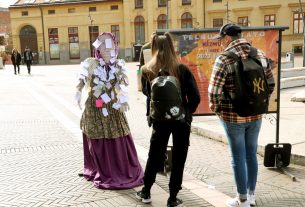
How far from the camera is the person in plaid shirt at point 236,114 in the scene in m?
3.76

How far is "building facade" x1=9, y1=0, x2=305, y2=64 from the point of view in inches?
1870

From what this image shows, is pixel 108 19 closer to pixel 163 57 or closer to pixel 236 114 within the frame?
pixel 163 57

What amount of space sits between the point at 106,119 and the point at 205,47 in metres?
1.71

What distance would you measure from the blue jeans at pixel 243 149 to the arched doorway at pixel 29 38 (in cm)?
5104

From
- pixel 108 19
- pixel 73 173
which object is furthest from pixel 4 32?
pixel 73 173

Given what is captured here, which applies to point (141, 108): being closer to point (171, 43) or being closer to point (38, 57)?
point (171, 43)

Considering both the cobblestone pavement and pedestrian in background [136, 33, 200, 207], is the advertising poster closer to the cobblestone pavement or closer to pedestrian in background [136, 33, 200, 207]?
the cobblestone pavement

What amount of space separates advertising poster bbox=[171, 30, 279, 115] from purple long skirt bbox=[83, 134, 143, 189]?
55.8 inches

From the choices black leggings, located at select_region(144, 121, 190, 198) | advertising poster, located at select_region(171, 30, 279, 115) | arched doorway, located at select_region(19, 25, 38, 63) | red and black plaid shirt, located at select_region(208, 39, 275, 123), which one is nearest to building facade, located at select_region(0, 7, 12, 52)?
arched doorway, located at select_region(19, 25, 38, 63)

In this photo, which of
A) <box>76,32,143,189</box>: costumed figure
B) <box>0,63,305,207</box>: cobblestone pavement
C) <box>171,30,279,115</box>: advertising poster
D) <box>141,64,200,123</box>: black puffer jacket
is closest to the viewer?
<box>141,64,200,123</box>: black puffer jacket

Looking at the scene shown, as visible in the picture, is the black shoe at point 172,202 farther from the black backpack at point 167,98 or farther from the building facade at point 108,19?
the building facade at point 108,19

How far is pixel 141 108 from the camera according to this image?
1170cm

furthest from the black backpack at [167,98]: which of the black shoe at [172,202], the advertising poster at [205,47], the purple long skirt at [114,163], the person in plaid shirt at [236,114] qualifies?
the advertising poster at [205,47]

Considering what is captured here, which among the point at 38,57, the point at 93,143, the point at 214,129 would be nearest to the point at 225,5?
the point at 38,57
